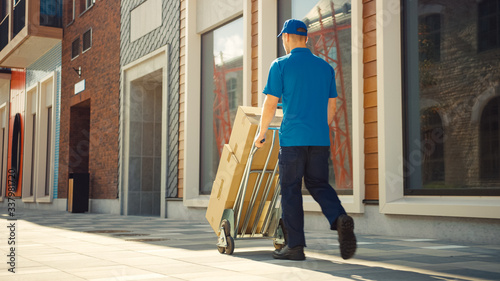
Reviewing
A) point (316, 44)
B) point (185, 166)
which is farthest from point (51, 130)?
point (316, 44)

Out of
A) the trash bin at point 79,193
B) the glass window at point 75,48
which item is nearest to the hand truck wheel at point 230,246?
the trash bin at point 79,193

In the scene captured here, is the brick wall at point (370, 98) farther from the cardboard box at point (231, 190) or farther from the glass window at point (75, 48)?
the glass window at point (75, 48)

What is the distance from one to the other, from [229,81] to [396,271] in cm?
750

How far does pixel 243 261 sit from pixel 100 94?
41.6ft

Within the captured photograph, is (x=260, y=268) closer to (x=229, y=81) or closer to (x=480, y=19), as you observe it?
(x=480, y=19)

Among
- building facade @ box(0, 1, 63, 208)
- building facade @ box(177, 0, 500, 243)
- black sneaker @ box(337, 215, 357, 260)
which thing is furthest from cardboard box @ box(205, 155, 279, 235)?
building facade @ box(0, 1, 63, 208)

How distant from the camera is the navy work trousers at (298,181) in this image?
169 inches

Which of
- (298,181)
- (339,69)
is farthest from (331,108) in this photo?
(339,69)

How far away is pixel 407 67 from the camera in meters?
6.92

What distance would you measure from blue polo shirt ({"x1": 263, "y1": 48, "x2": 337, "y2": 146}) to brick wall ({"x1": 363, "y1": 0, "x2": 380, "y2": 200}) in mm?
2692

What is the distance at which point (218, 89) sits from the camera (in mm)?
11203

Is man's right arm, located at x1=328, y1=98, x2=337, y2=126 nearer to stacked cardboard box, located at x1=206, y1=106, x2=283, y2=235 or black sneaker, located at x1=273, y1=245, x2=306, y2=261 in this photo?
stacked cardboard box, located at x1=206, y1=106, x2=283, y2=235

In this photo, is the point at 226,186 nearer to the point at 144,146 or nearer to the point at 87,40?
the point at 144,146

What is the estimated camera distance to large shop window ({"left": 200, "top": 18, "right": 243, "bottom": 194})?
10.6m
